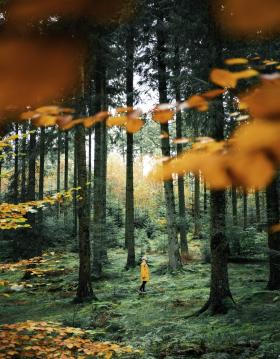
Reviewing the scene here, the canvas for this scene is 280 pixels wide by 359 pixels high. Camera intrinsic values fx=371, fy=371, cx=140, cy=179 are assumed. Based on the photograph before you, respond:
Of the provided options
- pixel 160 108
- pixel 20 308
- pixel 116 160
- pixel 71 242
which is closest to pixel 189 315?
pixel 20 308

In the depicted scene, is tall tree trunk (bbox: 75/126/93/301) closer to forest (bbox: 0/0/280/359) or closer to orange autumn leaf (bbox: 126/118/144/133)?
forest (bbox: 0/0/280/359)

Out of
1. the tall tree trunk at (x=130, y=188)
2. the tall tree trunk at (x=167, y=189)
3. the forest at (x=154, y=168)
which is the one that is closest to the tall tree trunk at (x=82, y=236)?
the forest at (x=154, y=168)

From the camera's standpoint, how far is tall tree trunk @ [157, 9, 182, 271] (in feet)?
46.8

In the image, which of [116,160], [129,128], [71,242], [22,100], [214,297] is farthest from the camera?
[116,160]

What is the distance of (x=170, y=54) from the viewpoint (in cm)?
1510

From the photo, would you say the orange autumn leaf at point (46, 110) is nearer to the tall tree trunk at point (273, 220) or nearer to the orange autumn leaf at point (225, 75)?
the orange autumn leaf at point (225, 75)

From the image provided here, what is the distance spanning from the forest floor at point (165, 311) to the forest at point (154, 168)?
0.04m

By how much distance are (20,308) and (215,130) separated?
784cm

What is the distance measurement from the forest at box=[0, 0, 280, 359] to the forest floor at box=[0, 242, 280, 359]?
44 mm

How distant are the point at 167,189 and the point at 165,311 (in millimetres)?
5857

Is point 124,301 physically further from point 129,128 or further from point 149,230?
point 149,230

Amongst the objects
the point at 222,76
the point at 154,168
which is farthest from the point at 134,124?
the point at 222,76

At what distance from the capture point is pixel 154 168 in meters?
1.05

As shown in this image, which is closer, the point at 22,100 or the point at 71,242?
the point at 22,100
